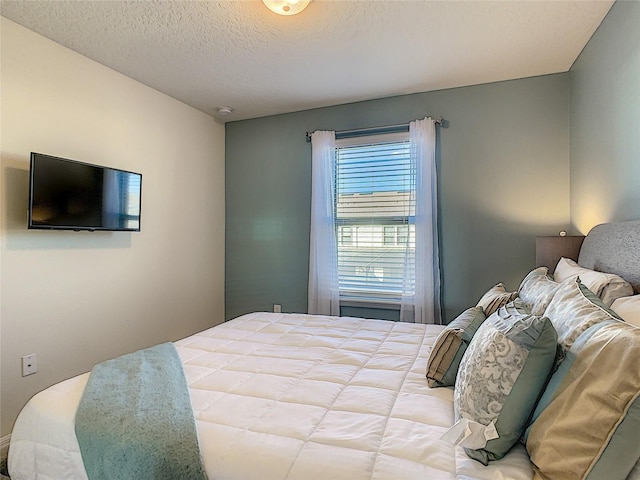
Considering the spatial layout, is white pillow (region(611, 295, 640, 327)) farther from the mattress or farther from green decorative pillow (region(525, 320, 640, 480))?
the mattress

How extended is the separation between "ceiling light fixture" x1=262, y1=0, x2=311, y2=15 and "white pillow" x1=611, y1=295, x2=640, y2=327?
1.93m

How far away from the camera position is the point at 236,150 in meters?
Result: 3.94

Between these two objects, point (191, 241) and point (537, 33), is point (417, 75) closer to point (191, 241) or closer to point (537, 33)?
point (537, 33)

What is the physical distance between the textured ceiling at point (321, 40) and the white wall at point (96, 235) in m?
Result: 0.25

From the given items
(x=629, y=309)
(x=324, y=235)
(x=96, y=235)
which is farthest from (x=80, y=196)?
(x=629, y=309)

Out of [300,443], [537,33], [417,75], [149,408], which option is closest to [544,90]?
[537,33]

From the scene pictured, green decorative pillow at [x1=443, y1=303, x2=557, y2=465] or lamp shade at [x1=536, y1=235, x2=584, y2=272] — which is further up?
lamp shade at [x1=536, y1=235, x2=584, y2=272]

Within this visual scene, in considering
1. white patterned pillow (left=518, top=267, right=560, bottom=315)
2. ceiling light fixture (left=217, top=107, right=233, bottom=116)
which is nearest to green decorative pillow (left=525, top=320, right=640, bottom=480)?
white patterned pillow (left=518, top=267, right=560, bottom=315)

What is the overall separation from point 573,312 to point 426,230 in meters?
2.03

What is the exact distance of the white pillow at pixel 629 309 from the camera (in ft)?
3.72

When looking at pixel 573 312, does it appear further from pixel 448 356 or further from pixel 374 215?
pixel 374 215

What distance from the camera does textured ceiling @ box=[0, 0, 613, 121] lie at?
2.02m

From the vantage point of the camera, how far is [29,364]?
2.22 metres

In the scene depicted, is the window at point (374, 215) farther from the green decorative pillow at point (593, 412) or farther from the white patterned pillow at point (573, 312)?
the green decorative pillow at point (593, 412)
